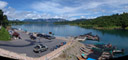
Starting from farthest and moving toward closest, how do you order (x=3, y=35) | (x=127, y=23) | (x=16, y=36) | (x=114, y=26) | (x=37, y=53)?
(x=114, y=26)
(x=127, y=23)
(x=16, y=36)
(x=3, y=35)
(x=37, y=53)

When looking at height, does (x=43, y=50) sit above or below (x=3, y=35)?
below

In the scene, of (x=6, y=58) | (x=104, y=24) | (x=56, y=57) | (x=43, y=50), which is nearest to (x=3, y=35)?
(x=43, y=50)

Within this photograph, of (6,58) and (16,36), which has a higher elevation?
(6,58)

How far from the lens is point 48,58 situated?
14156mm

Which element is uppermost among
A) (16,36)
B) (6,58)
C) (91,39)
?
(6,58)

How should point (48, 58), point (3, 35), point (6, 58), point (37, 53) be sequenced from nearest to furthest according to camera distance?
point (6, 58) → point (48, 58) → point (37, 53) → point (3, 35)

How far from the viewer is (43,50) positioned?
722 inches

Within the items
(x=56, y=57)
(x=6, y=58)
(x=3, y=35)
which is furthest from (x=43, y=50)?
(x=6, y=58)

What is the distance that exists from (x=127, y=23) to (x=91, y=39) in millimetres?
51234

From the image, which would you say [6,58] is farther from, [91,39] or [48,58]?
[91,39]

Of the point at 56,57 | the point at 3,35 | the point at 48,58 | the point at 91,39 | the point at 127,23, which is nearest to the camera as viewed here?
the point at 48,58

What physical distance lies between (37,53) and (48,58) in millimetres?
3683

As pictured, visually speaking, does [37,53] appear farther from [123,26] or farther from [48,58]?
[123,26]

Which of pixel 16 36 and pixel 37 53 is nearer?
pixel 37 53
